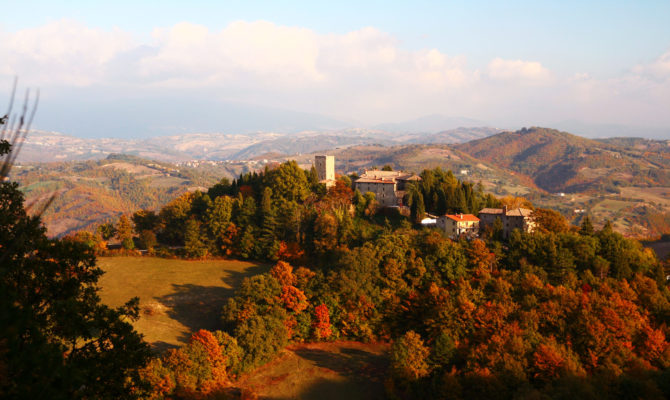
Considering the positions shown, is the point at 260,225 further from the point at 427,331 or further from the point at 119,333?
the point at 119,333

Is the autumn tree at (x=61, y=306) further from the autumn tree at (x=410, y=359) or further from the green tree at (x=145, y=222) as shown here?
the green tree at (x=145, y=222)

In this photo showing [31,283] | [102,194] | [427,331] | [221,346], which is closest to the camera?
[31,283]

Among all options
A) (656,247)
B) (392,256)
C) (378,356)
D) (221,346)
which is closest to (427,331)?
(378,356)

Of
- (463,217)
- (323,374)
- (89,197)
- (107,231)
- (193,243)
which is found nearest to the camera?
(323,374)

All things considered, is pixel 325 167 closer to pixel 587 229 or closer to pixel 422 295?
pixel 422 295

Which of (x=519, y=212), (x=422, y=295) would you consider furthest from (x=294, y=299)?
(x=519, y=212)

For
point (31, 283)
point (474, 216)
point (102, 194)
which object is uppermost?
point (31, 283)

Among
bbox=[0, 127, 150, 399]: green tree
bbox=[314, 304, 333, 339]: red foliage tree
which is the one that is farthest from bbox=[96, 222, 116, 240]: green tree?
bbox=[0, 127, 150, 399]: green tree
